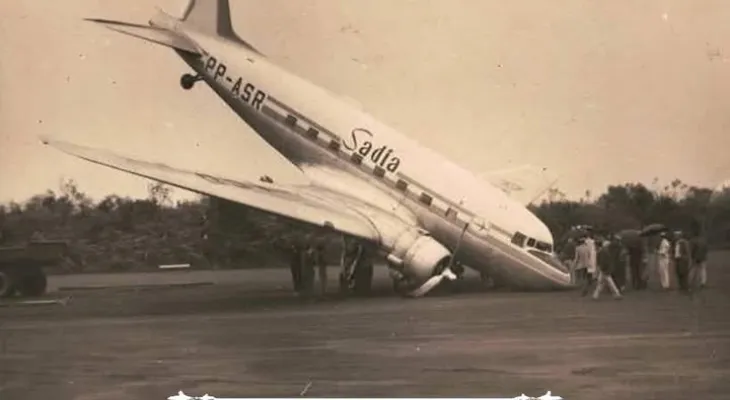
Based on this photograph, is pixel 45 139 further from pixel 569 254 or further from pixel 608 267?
pixel 608 267

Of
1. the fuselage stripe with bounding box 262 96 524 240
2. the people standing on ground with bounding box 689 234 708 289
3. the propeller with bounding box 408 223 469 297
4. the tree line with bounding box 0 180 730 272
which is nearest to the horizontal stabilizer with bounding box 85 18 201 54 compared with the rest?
the fuselage stripe with bounding box 262 96 524 240

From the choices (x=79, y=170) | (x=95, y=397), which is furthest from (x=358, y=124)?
(x=95, y=397)

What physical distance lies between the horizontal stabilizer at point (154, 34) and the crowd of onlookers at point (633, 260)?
3.71 feet

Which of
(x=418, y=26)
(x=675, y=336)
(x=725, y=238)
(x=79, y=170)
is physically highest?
(x=418, y=26)

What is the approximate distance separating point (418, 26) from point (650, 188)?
2.40ft

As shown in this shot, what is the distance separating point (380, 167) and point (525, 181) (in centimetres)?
38

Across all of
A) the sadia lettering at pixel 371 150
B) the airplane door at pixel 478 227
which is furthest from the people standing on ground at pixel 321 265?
the airplane door at pixel 478 227

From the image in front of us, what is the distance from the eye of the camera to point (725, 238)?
2.57 metres

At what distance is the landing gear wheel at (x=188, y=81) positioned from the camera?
103 inches

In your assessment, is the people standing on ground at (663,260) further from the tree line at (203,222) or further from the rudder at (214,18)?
the rudder at (214,18)

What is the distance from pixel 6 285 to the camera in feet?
8.69

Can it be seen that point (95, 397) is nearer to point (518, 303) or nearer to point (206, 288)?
point (206, 288)

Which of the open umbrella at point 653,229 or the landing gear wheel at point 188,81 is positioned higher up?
the landing gear wheel at point 188,81

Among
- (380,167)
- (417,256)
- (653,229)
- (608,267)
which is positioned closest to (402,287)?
(417,256)
